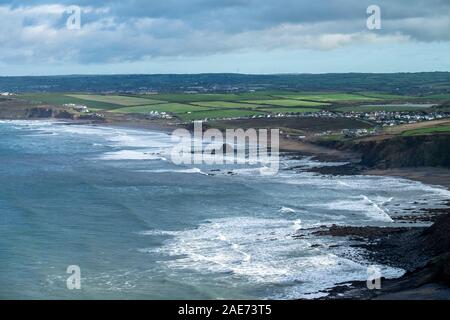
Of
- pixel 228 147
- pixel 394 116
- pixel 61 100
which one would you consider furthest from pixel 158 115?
pixel 394 116

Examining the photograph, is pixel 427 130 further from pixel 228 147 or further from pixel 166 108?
pixel 166 108

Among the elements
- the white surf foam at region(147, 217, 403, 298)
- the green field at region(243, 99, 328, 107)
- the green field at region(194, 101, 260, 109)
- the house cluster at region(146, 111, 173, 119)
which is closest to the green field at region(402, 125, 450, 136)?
the white surf foam at region(147, 217, 403, 298)

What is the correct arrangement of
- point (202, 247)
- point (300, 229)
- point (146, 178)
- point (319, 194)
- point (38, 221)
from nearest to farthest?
1. point (202, 247)
2. point (300, 229)
3. point (38, 221)
4. point (319, 194)
5. point (146, 178)

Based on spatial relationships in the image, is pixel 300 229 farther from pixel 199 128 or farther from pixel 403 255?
pixel 199 128

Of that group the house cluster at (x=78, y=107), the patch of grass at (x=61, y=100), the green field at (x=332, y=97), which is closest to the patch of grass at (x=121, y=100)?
the patch of grass at (x=61, y=100)

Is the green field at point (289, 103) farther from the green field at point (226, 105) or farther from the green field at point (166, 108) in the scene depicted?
the green field at point (166, 108)

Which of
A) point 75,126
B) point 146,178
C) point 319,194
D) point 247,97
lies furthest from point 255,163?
point 247,97

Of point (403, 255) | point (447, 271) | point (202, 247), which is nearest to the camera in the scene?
point (447, 271)
